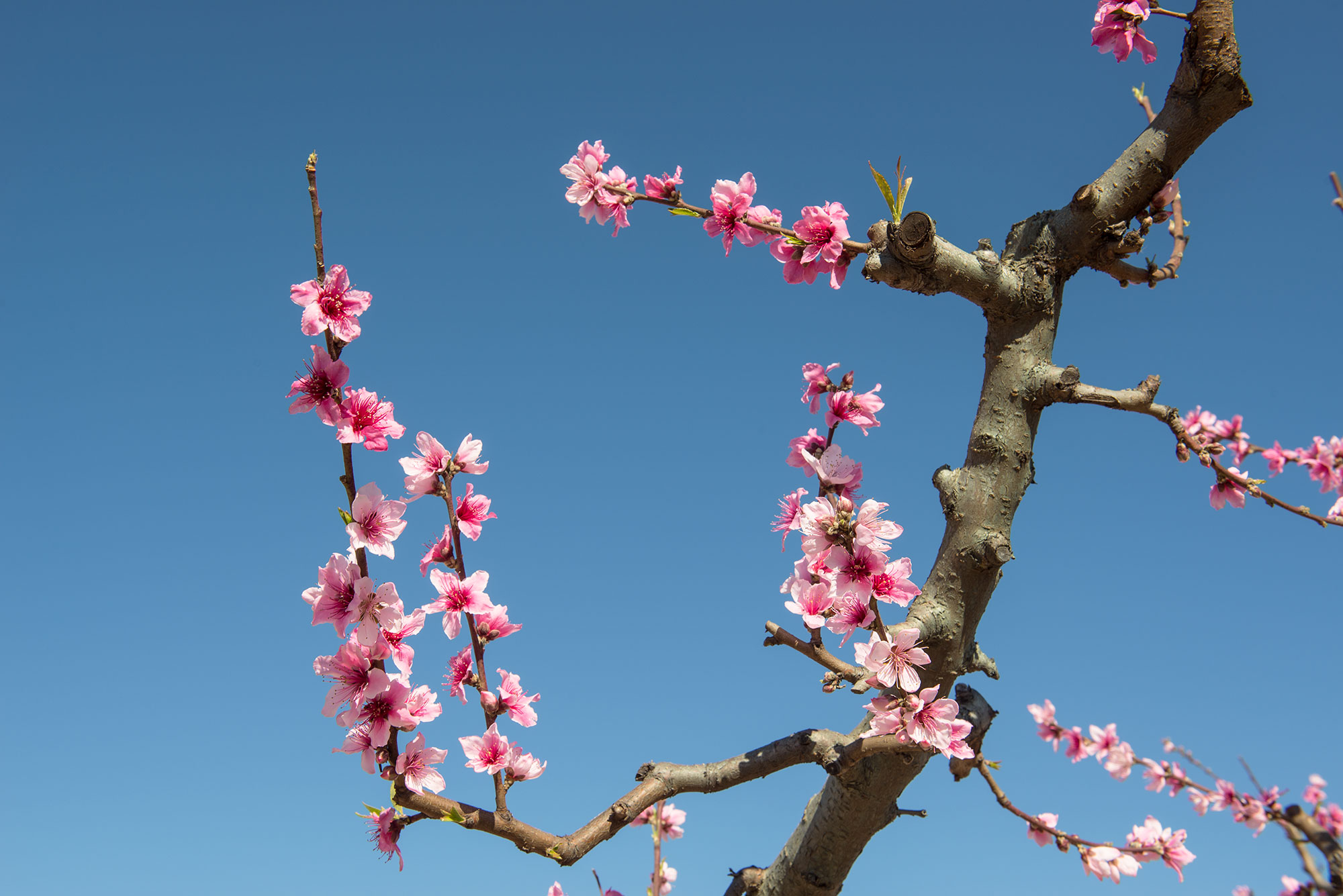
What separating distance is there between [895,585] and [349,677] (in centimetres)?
155

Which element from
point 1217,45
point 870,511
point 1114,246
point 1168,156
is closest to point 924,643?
point 870,511

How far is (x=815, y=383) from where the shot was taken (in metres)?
2.98

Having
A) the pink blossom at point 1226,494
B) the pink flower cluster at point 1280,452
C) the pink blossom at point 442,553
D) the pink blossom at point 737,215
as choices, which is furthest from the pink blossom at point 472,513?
the pink flower cluster at point 1280,452

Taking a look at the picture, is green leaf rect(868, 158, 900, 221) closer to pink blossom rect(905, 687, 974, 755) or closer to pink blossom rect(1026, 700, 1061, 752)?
pink blossom rect(905, 687, 974, 755)

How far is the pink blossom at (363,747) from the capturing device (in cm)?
209

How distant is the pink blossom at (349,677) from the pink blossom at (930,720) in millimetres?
1456

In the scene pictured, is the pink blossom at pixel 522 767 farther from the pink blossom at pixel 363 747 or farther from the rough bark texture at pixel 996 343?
the rough bark texture at pixel 996 343

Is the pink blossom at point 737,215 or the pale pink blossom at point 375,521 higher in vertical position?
the pink blossom at point 737,215

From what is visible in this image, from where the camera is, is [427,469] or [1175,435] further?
[1175,435]

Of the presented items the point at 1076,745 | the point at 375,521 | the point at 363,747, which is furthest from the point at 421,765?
the point at 1076,745

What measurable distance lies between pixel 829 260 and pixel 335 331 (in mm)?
1724

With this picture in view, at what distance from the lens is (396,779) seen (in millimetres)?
2080

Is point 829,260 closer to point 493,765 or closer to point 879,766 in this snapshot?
point 879,766

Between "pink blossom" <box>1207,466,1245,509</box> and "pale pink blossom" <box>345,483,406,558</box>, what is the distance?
3081mm
